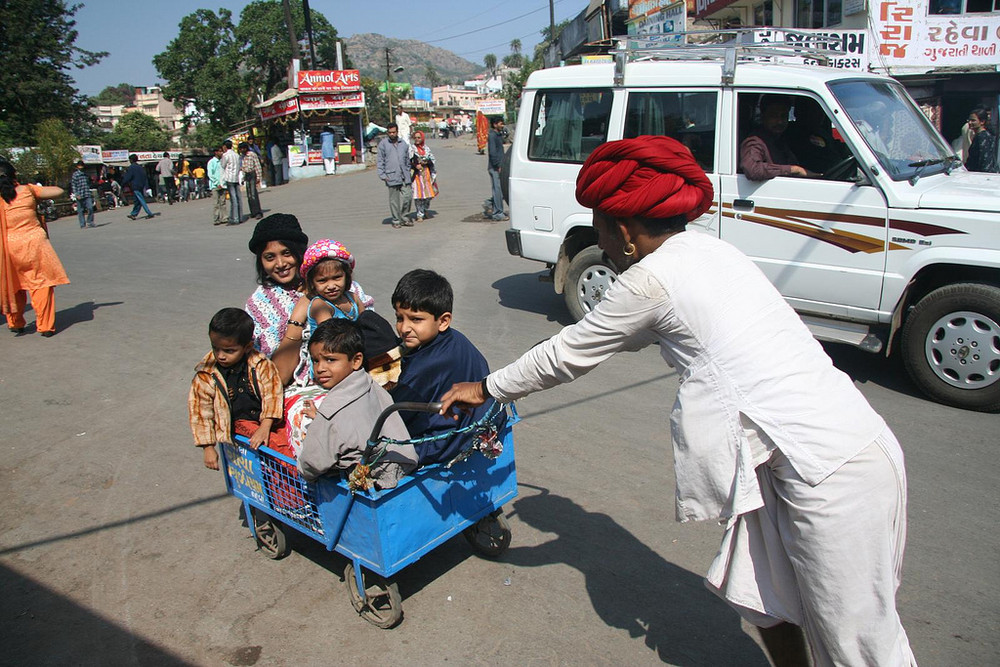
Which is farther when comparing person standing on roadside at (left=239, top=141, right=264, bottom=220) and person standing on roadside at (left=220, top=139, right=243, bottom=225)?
person standing on roadside at (left=239, top=141, right=264, bottom=220)

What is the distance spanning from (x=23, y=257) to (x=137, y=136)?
60.7 metres

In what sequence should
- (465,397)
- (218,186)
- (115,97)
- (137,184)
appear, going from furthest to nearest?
(115,97) → (137,184) → (218,186) → (465,397)

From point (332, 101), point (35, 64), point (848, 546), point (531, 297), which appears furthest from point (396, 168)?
point (35, 64)

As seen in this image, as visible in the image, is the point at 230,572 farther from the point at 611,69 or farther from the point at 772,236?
the point at 611,69

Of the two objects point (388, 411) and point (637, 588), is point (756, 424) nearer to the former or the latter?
point (388, 411)

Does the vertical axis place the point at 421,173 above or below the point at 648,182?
below

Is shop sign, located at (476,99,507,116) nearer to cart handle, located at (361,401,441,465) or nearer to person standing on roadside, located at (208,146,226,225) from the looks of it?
person standing on roadside, located at (208,146,226,225)

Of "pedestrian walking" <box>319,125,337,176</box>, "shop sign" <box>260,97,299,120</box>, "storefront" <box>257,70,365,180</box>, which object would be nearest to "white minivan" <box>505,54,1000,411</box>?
"pedestrian walking" <box>319,125,337,176</box>

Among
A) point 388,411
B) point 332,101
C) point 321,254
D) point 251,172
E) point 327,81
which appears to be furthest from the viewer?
point 332,101

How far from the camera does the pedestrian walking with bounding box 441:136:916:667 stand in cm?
199

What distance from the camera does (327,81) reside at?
29516 mm

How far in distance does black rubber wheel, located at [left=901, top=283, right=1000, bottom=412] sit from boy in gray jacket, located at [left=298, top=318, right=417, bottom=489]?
162 inches

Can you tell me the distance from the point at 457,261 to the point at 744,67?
5818mm

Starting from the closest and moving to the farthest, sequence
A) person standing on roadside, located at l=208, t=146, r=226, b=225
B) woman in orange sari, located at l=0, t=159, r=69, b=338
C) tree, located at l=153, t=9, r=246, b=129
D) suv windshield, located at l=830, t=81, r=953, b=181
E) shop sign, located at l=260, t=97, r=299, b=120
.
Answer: suv windshield, located at l=830, t=81, r=953, b=181 < woman in orange sari, located at l=0, t=159, r=69, b=338 < person standing on roadside, located at l=208, t=146, r=226, b=225 < shop sign, located at l=260, t=97, r=299, b=120 < tree, located at l=153, t=9, r=246, b=129
